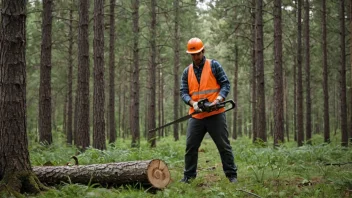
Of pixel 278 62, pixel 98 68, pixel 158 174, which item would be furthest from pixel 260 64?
pixel 158 174

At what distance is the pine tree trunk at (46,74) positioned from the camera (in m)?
11.2

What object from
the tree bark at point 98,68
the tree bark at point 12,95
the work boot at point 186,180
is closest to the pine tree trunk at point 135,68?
the tree bark at point 98,68

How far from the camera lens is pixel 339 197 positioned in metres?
4.60

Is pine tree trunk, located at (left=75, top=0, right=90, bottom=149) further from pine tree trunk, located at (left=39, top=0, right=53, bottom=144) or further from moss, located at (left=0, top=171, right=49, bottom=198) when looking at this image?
moss, located at (left=0, top=171, right=49, bottom=198)

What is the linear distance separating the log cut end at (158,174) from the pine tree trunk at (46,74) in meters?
6.98

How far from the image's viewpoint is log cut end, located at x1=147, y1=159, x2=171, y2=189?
17.1 ft

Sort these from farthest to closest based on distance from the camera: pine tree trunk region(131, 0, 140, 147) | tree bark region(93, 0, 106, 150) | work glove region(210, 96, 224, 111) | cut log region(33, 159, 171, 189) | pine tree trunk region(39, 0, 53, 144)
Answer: pine tree trunk region(131, 0, 140, 147), pine tree trunk region(39, 0, 53, 144), tree bark region(93, 0, 106, 150), work glove region(210, 96, 224, 111), cut log region(33, 159, 171, 189)

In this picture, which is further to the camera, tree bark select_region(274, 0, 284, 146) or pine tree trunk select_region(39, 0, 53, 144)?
tree bark select_region(274, 0, 284, 146)

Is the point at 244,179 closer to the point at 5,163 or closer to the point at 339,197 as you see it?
the point at 339,197

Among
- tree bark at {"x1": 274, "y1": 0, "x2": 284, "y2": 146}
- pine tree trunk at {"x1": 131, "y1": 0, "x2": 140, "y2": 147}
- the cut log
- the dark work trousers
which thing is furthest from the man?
pine tree trunk at {"x1": 131, "y1": 0, "x2": 140, "y2": 147}

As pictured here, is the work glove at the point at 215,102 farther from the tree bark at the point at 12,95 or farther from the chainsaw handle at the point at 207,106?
the tree bark at the point at 12,95

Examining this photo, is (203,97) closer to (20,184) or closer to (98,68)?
(20,184)

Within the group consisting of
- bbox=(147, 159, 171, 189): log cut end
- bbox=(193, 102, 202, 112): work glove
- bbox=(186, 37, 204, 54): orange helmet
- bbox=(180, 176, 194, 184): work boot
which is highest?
bbox=(186, 37, 204, 54): orange helmet

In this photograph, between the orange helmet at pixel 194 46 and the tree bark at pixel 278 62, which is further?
the tree bark at pixel 278 62
